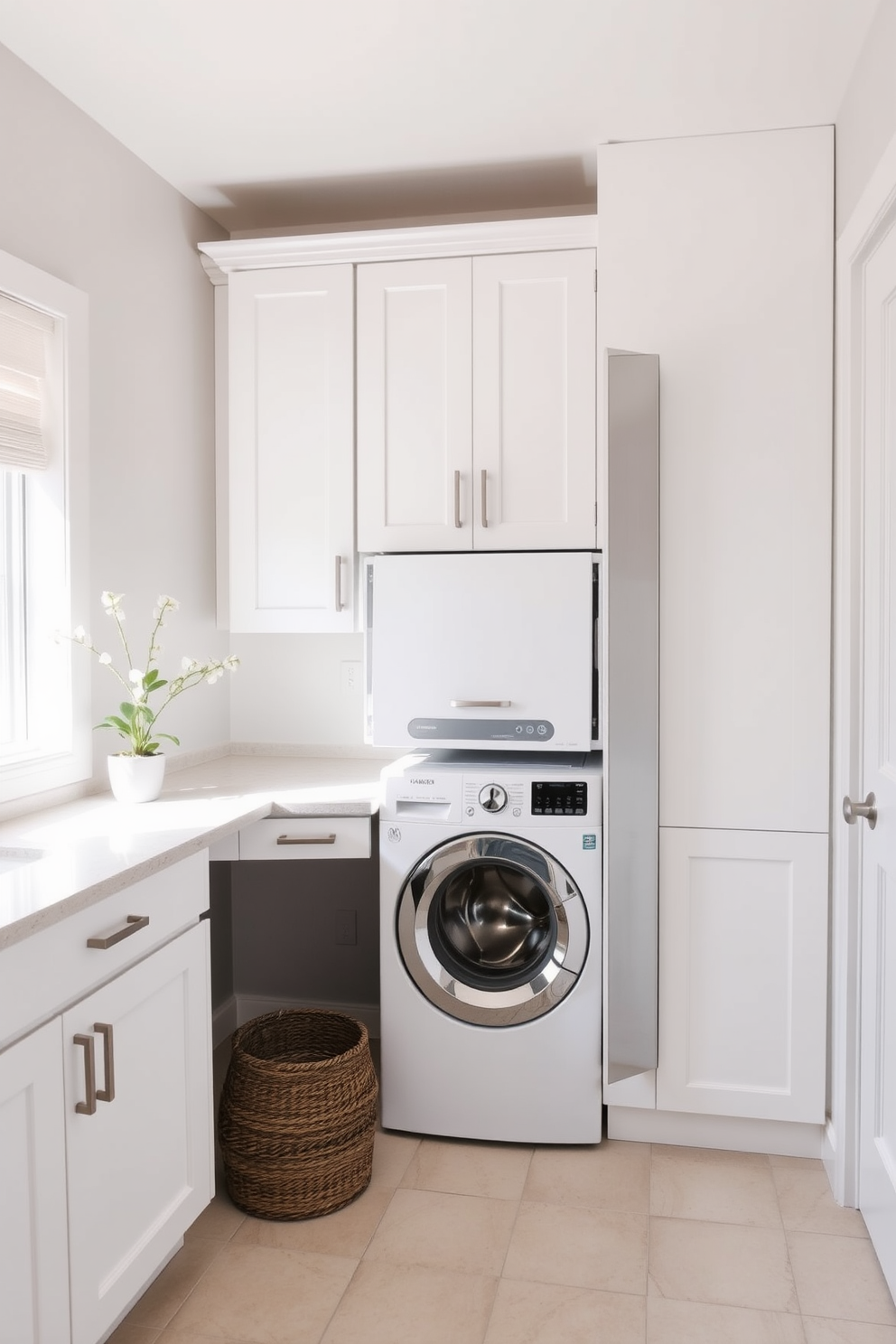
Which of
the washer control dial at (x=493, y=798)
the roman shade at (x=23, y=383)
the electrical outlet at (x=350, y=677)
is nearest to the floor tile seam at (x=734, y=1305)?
the washer control dial at (x=493, y=798)

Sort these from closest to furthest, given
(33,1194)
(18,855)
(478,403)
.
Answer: (33,1194) → (18,855) → (478,403)

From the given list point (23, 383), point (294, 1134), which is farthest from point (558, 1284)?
point (23, 383)

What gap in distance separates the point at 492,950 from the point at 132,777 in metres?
1.01

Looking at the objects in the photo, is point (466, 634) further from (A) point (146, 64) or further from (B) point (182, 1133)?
(A) point (146, 64)

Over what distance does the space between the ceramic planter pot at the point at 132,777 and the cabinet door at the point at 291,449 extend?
642mm

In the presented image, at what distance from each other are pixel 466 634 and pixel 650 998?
3.34 ft

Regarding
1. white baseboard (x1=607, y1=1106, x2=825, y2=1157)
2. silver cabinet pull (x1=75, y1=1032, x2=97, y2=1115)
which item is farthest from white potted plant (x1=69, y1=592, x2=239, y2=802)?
white baseboard (x1=607, y1=1106, x2=825, y2=1157)

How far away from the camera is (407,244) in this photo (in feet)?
8.93

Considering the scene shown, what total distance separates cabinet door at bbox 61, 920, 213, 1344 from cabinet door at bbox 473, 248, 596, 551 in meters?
1.33

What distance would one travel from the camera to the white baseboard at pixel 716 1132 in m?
2.51

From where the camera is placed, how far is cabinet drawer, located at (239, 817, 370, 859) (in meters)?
2.46

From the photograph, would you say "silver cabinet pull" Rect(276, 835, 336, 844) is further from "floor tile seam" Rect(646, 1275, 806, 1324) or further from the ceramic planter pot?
"floor tile seam" Rect(646, 1275, 806, 1324)

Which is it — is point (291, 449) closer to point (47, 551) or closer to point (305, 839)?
point (47, 551)

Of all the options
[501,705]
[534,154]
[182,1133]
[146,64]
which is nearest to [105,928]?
[182,1133]
